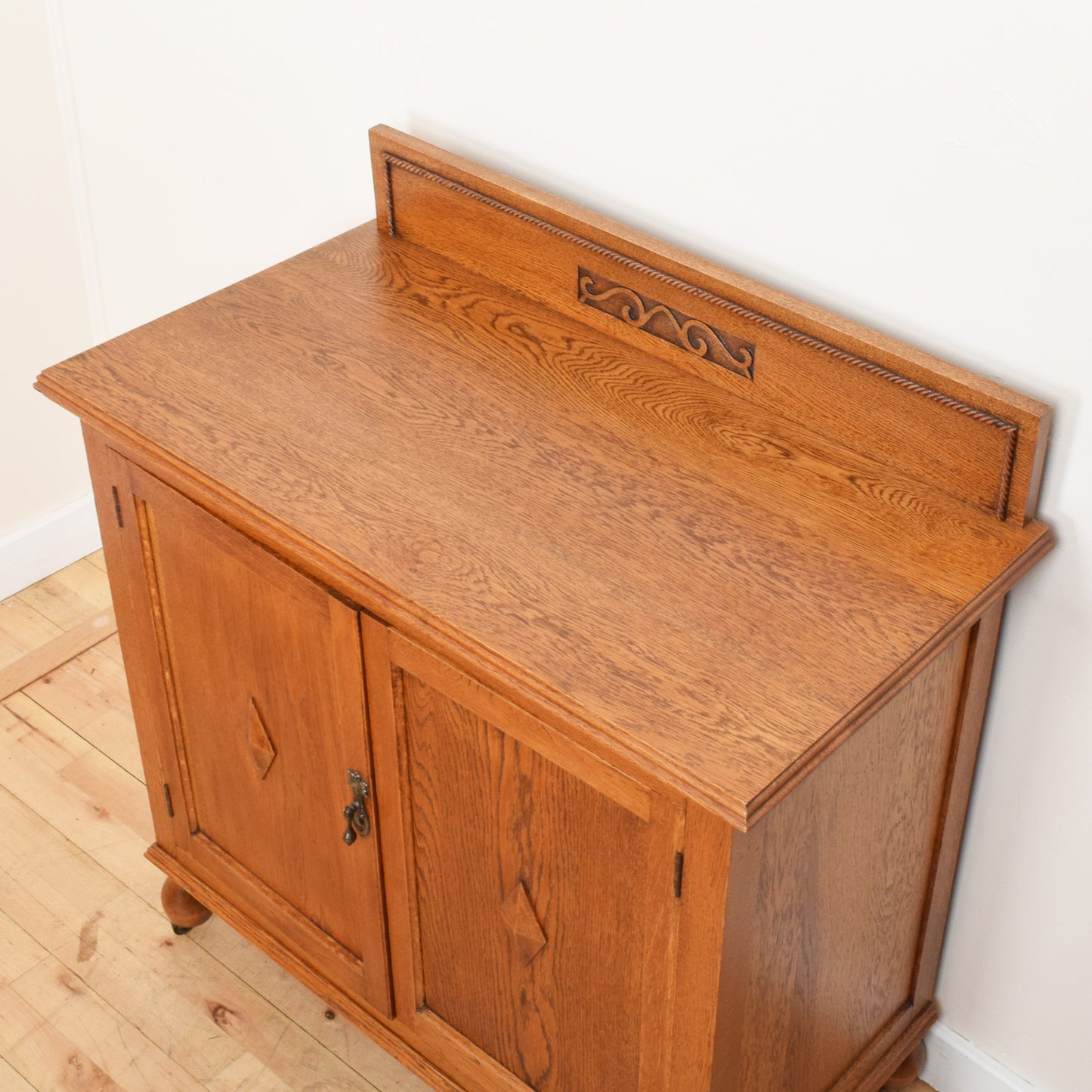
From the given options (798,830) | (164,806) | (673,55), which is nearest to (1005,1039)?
(798,830)

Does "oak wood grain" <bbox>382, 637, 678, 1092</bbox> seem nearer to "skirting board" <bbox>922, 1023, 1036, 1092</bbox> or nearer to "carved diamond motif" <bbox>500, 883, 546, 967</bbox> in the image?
"carved diamond motif" <bbox>500, 883, 546, 967</bbox>

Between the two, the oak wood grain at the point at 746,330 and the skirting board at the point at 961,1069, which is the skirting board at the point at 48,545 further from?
the skirting board at the point at 961,1069

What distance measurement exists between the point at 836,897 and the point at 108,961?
3.74 feet

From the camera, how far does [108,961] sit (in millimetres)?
2172

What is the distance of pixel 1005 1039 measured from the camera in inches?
74.8

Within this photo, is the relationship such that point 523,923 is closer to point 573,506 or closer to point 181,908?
point 573,506

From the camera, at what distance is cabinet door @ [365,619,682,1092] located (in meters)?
1.41

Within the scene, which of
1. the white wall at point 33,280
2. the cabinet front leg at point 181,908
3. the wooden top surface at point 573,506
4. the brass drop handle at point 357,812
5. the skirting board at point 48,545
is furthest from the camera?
the skirting board at point 48,545

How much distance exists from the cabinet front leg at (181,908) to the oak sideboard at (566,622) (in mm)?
288

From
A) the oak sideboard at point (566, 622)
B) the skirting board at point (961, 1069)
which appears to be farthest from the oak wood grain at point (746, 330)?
the skirting board at point (961, 1069)

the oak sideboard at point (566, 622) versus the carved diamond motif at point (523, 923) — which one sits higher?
the oak sideboard at point (566, 622)

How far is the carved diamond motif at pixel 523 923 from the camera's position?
5.11 feet

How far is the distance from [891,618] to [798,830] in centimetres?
22

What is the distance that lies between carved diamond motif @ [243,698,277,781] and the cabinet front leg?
44cm
